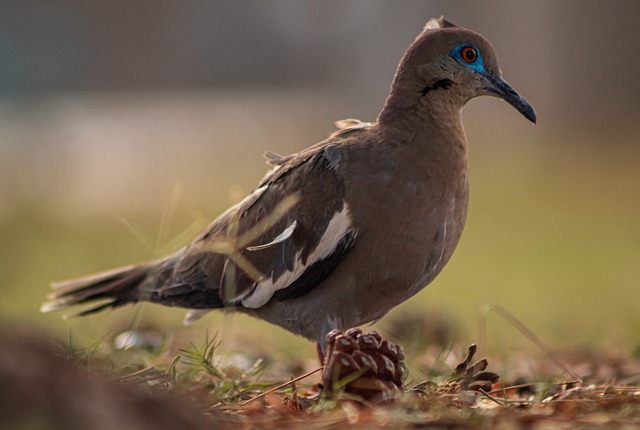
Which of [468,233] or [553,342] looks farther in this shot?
[468,233]

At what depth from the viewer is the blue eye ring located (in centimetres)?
292

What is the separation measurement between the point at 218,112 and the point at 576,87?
6704mm

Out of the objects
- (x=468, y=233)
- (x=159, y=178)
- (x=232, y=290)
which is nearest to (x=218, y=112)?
(x=159, y=178)

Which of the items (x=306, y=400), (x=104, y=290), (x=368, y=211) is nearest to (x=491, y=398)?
(x=306, y=400)

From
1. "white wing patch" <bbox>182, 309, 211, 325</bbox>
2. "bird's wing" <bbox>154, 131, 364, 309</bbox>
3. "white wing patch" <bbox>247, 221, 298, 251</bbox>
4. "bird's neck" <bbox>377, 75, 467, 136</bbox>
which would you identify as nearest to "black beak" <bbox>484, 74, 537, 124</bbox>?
"bird's neck" <bbox>377, 75, 467, 136</bbox>

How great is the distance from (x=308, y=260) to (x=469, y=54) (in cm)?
84

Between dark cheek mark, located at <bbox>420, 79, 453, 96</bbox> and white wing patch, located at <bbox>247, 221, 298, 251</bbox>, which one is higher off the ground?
dark cheek mark, located at <bbox>420, 79, 453, 96</bbox>

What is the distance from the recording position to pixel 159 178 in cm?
1230

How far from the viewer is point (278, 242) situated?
2914 millimetres

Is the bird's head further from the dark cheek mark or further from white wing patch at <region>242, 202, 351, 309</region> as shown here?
white wing patch at <region>242, 202, 351, 309</region>

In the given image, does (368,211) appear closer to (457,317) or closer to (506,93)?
(506,93)

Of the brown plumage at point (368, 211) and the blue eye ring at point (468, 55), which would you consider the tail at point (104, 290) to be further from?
the blue eye ring at point (468, 55)

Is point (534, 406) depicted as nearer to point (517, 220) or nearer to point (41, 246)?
point (41, 246)

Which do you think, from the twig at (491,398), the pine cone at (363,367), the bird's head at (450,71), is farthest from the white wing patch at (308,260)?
the twig at (491,398)
